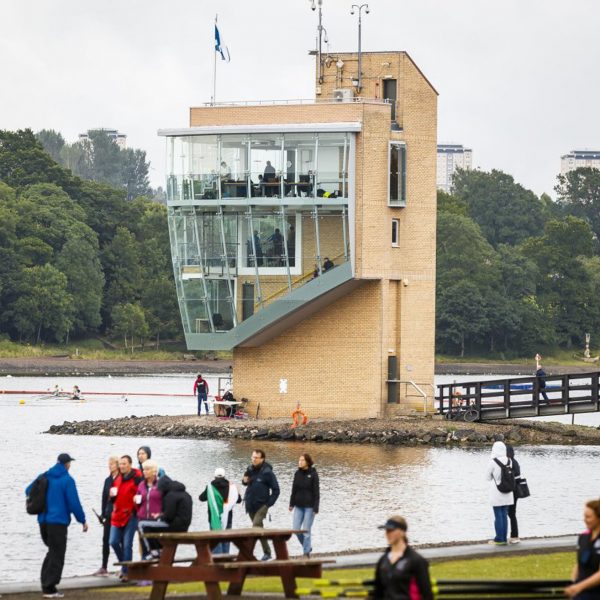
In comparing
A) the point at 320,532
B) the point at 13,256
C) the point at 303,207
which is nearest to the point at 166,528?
the point at 320,532

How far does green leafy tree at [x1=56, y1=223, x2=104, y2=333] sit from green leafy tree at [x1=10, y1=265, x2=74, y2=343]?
2148mm

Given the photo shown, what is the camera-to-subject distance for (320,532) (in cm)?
3428

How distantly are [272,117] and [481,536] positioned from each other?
1052 inches

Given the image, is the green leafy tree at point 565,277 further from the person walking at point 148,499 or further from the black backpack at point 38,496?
the black backpack at point 38,496

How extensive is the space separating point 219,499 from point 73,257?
11562 centimetres

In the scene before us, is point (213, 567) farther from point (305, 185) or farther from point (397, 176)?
point (397, 176)

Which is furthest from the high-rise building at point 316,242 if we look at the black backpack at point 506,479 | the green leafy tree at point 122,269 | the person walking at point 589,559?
the green leafy tree at point 122,269

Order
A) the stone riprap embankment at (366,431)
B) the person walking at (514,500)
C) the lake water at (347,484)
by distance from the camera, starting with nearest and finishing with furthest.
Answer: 1. the person walking at (514,500)
2. the lake water at (347,484)
3. the stone riprap embankment at (366,431)

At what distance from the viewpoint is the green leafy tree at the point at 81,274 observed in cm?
14075

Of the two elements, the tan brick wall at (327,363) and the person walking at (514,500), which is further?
the tan brick wall at (327,363)

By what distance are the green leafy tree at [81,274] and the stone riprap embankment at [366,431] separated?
79823mm

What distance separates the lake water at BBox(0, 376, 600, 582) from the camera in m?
34.0

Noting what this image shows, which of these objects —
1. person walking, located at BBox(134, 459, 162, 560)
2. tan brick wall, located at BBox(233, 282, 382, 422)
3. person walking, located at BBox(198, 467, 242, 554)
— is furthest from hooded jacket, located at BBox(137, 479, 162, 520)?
tan brick wall, located at BBox(233, 282, 382, 422)

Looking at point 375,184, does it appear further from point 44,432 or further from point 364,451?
point 44,432
